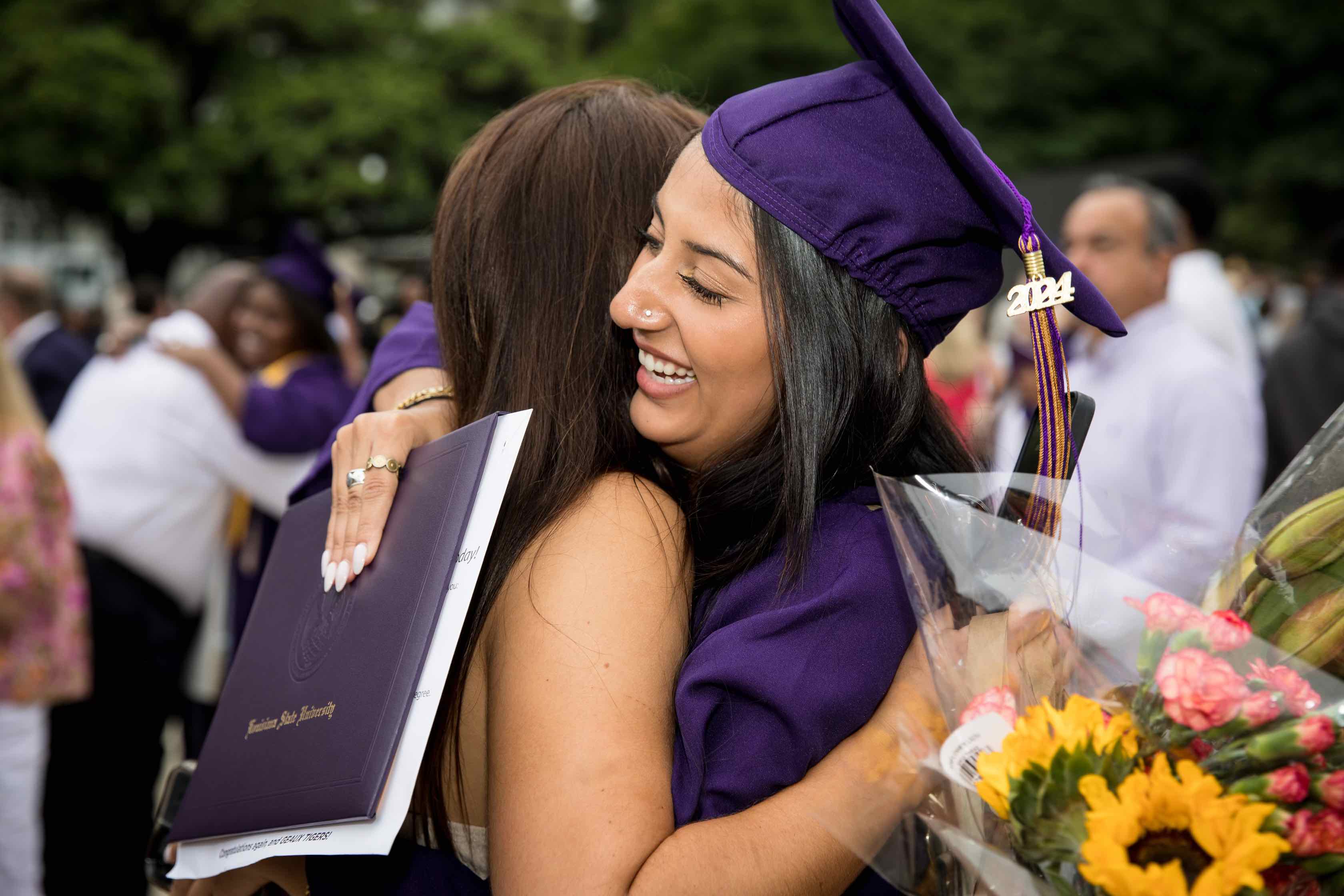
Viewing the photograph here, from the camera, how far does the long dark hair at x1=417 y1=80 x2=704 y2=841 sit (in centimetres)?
153

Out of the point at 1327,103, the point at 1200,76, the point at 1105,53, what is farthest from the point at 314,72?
the point at 1327,103

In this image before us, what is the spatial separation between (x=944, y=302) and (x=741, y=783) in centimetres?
70

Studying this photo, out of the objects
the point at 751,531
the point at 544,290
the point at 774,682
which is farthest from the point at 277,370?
the point at 774,682

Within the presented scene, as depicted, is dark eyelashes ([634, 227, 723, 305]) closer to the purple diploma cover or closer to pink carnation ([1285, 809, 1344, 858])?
the purple diploma cover

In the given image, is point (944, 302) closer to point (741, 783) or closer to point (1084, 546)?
point (1084, 546)

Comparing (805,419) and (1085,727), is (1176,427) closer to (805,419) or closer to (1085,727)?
(805,419)

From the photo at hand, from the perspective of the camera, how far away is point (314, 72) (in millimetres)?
25688

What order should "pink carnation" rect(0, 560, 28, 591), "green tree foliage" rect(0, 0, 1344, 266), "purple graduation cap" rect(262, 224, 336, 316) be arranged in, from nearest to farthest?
1. "pink carnation" rect(0, 560, 28, 591)
2. "purple graduation cap" rect(262, 224, 336, 316)
3. "green tree foliage" rect(0, 0, 1344, 266)

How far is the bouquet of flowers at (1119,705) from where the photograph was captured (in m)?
1.04

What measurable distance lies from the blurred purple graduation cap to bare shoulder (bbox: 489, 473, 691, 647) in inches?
16.6

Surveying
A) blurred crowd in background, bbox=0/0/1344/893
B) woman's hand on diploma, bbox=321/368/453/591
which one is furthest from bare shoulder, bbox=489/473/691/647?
blurred crowd in background, bbox=0/0/1344/893

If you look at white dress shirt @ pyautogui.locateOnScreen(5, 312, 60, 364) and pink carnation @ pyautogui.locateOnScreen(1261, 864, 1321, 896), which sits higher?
pink carnation @ pyautogui.locateOnScreen(1261, 864, 1321, 896)

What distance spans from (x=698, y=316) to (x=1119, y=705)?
711 mm

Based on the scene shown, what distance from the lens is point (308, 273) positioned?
4824 mm
